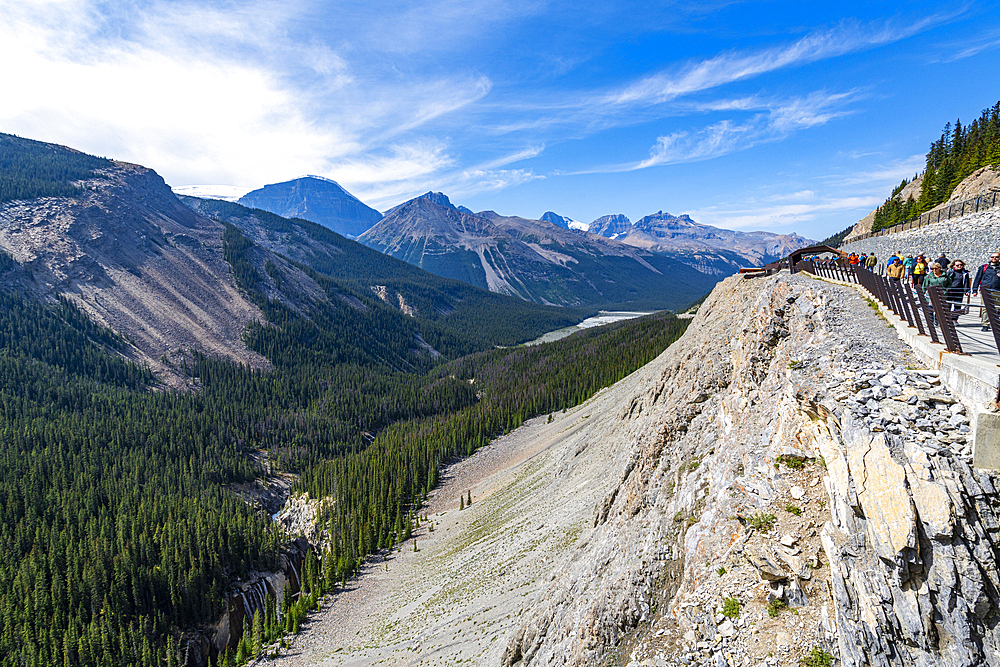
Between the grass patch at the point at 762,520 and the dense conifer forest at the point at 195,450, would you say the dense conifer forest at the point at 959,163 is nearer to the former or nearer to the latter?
the dense conifer forest at the point at 195,450

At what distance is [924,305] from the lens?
11688mm

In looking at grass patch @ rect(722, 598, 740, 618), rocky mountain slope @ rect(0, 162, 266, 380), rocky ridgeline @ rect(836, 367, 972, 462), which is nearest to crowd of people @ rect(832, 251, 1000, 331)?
rocky ridgeline @ rect(836, 367, 972, 462)

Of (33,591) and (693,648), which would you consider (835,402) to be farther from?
(33,591)

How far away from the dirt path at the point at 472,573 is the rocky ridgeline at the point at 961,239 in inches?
1130

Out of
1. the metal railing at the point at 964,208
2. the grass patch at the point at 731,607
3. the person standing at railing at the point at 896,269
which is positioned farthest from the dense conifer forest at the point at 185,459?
the person standing at railing at the point at 896,269

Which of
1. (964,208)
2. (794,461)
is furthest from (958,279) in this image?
(964,208)

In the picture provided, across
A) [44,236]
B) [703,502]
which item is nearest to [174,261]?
[44,236]

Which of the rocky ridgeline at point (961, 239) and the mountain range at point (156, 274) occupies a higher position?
the mountain range at point (156, 274)

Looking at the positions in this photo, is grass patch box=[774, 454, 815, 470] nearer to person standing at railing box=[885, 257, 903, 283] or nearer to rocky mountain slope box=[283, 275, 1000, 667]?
rocky mountain slope box=[283, 275, 1000, 667]

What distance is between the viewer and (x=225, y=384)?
111m

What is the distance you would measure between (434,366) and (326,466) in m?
87.0

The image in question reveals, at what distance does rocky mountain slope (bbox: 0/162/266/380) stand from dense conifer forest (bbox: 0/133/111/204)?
355 cm

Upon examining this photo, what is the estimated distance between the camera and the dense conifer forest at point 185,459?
49.5m

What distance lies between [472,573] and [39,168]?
200m
